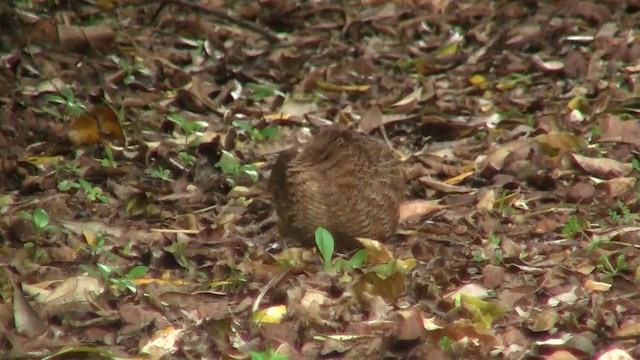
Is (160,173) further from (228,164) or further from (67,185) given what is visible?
(67,185)

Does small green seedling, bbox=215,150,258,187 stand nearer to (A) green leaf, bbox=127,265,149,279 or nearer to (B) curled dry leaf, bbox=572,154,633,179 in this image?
(A) green leaf, bbox=127,265,149,279

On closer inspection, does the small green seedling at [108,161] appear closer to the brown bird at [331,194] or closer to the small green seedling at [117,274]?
the brown bird at [331,194]

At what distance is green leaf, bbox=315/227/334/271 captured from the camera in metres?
5.54

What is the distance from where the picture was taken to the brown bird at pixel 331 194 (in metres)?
5.72

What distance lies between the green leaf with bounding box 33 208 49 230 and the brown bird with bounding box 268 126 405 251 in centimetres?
A: 103

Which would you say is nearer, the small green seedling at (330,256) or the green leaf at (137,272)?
the green leaf at (137,272)

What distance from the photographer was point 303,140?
738cm

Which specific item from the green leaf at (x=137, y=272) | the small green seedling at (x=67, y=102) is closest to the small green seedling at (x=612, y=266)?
the green leaf at (x=137, y=272)

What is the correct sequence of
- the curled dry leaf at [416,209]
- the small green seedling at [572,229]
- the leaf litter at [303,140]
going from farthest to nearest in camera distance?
the curled dry leaf at [416,209], the small green seedling at [572,229], the leaf litter at [303,140]

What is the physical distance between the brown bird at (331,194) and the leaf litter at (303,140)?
6.0 inches

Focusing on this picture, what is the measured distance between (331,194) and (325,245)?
0.92ft

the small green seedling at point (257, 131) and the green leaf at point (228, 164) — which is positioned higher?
the green leaf at point (228, 164)

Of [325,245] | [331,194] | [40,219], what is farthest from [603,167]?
[40,219]

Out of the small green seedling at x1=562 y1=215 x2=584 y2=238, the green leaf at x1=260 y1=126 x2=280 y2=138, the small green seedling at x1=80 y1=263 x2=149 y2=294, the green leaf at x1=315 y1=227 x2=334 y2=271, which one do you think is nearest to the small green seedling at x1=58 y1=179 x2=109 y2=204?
the small green seedling at x1=80 y1=263 x2=149 y2=294
